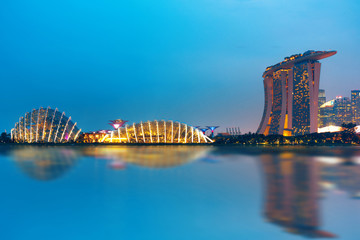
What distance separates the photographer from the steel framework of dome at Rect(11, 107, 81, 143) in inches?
4540

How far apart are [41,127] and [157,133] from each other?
47120mm

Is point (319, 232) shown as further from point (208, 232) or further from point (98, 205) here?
point (98, 205)

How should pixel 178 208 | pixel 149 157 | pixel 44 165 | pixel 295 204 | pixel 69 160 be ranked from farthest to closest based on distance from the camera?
pixel 149 157
pixel 69 160
pixel 44 165
pixel 295 204
pixel 178 208

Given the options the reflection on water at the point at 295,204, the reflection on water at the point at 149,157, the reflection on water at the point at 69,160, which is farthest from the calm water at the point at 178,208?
the reflection on water at the point at 149,157

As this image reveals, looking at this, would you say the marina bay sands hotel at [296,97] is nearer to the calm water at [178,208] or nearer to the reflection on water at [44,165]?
the reflection on water at [44,165]

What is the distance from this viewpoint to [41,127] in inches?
4557

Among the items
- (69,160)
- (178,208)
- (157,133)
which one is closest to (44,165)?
(69,160)

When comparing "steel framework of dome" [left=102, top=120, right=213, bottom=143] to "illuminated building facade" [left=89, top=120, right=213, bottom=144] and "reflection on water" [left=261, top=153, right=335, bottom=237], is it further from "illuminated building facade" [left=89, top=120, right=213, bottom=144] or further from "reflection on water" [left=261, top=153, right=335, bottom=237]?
"reflection on water" [left=261, top=153, right=335, bottom=237]

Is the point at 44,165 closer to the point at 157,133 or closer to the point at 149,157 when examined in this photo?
the point at 149,157

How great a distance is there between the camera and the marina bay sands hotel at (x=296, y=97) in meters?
177

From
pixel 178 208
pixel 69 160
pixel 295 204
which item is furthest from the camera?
pixel 69 160

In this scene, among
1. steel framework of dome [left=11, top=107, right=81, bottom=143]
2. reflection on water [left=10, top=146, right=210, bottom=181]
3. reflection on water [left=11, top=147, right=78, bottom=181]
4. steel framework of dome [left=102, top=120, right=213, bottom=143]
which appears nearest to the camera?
reflection on water [left=11, top=147, right=78, bottom=181]

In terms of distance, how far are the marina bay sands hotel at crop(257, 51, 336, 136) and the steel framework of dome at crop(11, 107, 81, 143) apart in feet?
Result: 430

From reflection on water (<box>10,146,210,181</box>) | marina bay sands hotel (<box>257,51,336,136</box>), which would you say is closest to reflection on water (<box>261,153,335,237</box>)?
reflection on water (<box>10,146,210,181</box>)
